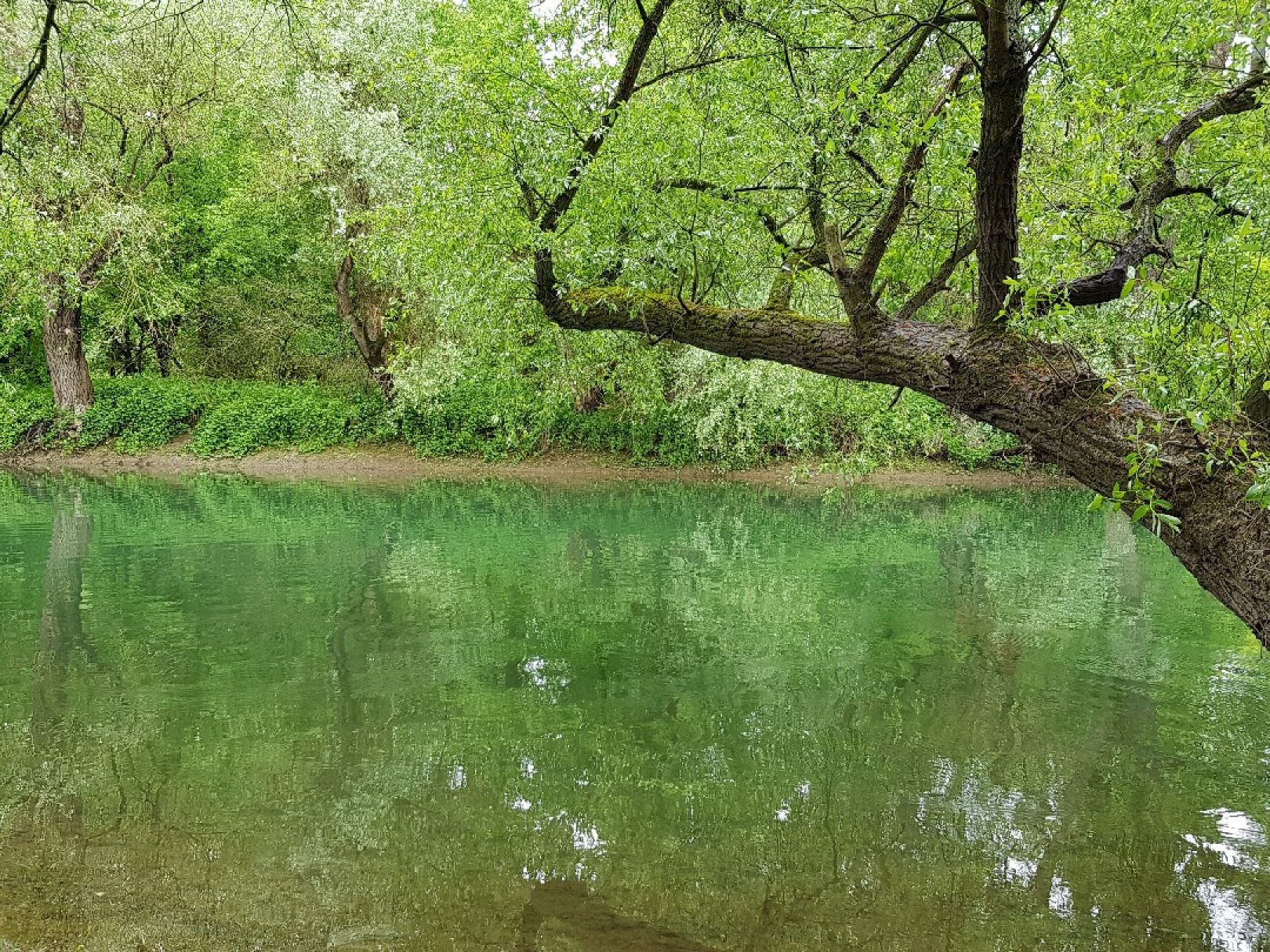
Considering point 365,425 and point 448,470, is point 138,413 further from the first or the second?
point 448,470

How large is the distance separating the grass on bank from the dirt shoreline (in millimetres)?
317

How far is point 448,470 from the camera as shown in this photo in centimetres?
2714

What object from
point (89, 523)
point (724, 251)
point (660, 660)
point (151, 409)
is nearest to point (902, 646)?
point (660, 660)

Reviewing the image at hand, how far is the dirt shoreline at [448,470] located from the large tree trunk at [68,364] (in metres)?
1.57

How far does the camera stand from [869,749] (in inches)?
281

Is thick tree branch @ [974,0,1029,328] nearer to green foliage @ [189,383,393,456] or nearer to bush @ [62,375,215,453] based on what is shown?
green foliage @ [189,383,393,456]

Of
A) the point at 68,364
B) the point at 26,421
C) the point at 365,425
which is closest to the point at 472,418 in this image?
the point at 365,425

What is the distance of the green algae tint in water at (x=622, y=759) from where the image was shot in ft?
16.2

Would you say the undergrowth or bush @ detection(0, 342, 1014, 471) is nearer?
bush @ detection(0, 342, 1014, 471)

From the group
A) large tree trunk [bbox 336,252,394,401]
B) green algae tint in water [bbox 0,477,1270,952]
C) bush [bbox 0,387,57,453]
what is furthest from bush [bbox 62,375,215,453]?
green algae tint in water [bbox 0,477,1270,952]

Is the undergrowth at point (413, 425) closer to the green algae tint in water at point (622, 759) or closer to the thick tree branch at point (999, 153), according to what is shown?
the green algae tint in water at point (622, 759)

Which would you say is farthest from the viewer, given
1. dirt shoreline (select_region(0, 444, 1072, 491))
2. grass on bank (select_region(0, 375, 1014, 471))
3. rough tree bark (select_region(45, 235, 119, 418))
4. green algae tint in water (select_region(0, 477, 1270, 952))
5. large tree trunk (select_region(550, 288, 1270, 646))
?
rough tree bark (select_region(45, 235, 119, 418))

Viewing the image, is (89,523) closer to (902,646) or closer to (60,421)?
(60,421)

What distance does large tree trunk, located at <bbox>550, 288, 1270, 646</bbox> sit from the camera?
13.1ft
